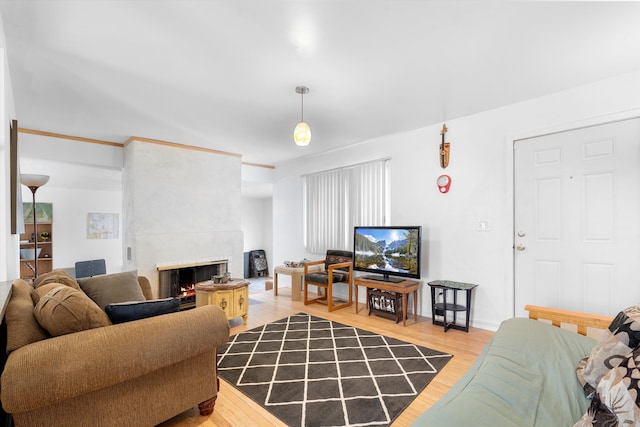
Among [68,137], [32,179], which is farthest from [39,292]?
[68,137]

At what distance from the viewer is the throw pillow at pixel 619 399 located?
2.99ft

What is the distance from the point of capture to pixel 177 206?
→ 4.57 m

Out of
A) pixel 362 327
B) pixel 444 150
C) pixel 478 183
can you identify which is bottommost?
pixel 362 327

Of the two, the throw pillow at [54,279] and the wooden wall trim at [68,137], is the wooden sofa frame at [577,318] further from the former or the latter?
the wooden wall trim at [68,137]

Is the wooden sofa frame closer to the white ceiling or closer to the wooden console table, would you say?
the wooden console table

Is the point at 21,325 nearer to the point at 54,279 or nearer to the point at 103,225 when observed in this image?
the point at 54,279

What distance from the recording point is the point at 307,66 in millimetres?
2389

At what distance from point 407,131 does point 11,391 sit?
4.25m

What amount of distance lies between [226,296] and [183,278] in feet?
4.74

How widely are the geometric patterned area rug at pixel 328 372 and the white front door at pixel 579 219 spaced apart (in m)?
1.34

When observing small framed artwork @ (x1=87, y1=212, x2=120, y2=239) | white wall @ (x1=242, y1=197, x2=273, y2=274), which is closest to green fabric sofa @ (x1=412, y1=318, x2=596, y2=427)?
white wall @ (x1=242, y1=197, x2=273, y2=274)

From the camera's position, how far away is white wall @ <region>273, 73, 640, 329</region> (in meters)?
2.85

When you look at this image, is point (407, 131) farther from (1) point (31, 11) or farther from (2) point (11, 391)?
(2) point (11, 391)

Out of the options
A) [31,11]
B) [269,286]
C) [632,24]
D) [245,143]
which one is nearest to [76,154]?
[245,143]
